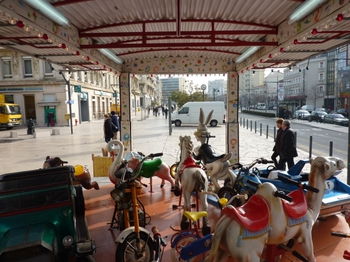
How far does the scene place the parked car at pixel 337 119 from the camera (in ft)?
82.4

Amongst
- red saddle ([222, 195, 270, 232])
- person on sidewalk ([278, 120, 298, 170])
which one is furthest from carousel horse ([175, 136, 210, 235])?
person on sidewalk ([278, 120, 298, 170])

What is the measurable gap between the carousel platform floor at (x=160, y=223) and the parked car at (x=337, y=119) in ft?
76.8

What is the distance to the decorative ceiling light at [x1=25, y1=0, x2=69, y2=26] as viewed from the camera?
12.4 ft

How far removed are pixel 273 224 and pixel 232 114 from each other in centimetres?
640

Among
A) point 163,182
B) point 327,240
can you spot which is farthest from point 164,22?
point 327,240

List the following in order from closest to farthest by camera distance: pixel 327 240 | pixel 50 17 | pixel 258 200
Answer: pixel 258 200 → pixel 327 240 → pixel 50 17

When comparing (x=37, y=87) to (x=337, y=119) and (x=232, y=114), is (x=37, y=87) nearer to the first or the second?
(x=232, y=114)

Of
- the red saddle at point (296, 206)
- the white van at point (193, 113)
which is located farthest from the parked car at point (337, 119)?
the red saddle at point (296, 206)

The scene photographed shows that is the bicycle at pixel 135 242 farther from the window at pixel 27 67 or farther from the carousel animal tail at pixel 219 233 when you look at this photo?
the window at pixel 27 67

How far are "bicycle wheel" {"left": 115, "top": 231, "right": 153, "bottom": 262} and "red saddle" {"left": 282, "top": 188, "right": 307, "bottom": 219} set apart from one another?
154 cm

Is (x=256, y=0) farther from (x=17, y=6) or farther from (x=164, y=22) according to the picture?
(x=17, y=6)

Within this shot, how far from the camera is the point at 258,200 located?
107 inches

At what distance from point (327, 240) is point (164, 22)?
4.30 metres

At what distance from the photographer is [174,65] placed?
332 inches
